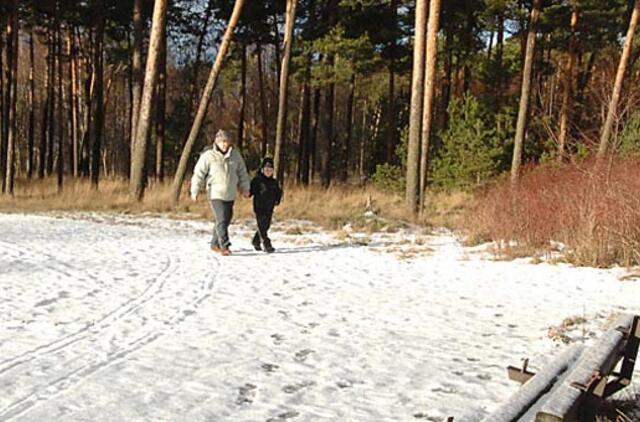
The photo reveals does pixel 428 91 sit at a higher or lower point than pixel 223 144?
higher

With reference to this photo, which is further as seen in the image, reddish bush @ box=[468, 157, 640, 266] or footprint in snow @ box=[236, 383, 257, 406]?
reddish bush @ box=[468, 157, 640, 266]

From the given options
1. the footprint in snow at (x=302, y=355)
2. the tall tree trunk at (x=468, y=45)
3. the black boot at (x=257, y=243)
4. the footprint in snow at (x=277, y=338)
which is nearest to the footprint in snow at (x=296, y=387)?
the footprint in snow at (x=302, y=355)

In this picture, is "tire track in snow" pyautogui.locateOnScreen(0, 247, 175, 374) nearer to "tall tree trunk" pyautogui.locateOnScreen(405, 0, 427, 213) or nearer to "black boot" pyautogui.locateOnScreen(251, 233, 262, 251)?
"black boot" pyautogui.locateOnScreen(251, 233, 262, 251)

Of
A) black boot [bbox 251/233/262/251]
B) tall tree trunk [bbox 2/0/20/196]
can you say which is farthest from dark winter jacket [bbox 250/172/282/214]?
tall tree trunk [bbox 2/0/20/196]

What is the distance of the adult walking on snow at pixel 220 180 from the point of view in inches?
337

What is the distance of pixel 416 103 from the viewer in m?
13.9

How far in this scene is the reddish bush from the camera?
7543 millimetres

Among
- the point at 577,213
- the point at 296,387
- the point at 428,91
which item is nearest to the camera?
the point at 296,387

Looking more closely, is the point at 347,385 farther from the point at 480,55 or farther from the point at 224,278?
the point at 480,55

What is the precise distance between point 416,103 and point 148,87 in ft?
24.3

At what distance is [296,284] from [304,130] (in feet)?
73.0

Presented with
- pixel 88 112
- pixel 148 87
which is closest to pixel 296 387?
pixel 148 87

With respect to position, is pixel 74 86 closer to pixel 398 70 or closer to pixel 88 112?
pixel 88 112

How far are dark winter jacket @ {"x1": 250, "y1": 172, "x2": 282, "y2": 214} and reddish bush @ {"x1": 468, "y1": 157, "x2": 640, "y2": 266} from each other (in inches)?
143
